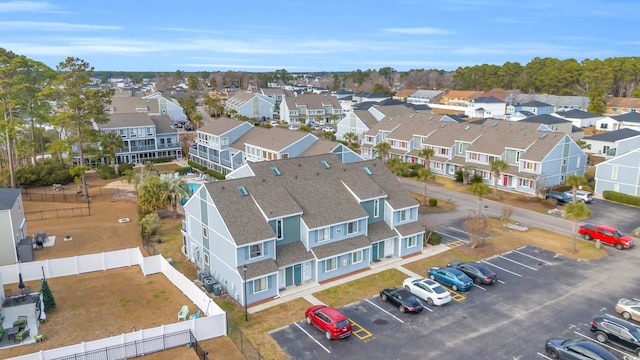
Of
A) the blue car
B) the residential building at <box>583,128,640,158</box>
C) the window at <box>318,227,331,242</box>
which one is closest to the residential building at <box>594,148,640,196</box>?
the residential building at <box>583,128,640,158</box>

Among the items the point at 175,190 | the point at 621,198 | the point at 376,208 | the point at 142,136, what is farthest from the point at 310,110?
the point at 376,208

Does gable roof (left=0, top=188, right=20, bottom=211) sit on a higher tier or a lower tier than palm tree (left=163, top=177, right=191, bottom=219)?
higher

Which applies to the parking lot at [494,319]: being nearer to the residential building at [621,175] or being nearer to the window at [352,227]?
the window at [352,227]

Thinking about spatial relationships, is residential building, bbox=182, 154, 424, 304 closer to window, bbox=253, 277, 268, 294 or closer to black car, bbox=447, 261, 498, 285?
window, bbox=253, 277, 268, 294

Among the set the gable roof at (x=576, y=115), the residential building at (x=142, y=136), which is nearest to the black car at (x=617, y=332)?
the residential building at (x=142, y=136)

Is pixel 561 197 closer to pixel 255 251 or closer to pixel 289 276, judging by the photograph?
pixel 289 276

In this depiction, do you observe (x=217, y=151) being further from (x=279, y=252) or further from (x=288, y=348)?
(x=288, y=348)
